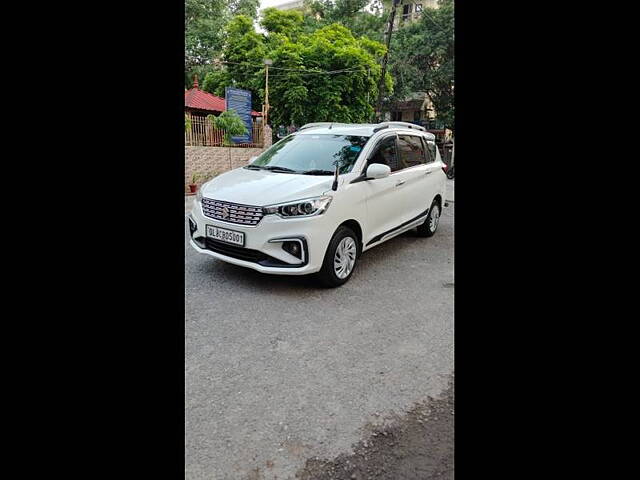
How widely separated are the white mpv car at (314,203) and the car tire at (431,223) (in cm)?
90

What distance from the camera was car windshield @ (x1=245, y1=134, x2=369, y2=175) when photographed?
5.29 m

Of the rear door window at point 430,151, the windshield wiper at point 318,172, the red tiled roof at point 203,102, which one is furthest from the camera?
the red tiled roof at point 203,102

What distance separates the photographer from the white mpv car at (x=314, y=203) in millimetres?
4551

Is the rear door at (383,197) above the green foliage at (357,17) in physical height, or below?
below

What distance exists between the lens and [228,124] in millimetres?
14039

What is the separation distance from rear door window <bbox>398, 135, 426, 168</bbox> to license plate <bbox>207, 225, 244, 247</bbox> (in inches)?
98.9

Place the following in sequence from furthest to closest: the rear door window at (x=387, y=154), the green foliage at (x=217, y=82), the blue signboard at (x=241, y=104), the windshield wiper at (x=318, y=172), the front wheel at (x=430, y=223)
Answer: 1. the green foliage at (x=217, y=82)
2. the blue signboard at (x=241, y=104)
3. the front wheel at (x=430, y=223)
4. the rear door window at (x=387, y=154)
5. the windshield wiper at (x=318, y=172)

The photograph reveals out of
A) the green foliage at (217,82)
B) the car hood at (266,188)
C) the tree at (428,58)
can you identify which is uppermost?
the tree at (428,58)

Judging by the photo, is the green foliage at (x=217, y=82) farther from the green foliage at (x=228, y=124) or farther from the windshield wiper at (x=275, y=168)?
the windshield wiper at (x=275, y=168)

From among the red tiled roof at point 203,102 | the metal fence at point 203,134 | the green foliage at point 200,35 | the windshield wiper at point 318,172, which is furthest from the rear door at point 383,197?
the green foliage at point 200,35

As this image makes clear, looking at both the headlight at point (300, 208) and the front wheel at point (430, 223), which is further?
the front wheel at point (430, 223)

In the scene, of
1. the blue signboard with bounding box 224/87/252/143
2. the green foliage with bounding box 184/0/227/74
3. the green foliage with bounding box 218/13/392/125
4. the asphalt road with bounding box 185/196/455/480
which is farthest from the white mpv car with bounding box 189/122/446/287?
the green foliage with bounding box 184/0/227/74

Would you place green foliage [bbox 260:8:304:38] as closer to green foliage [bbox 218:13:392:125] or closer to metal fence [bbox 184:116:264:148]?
green foliage [bbox 218:13:392:125]
